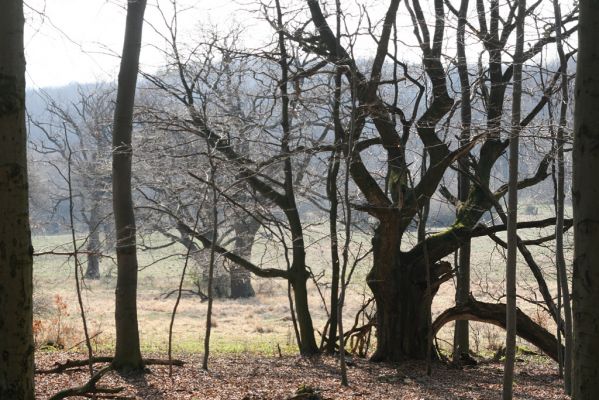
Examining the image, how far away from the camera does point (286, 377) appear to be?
8.91 m

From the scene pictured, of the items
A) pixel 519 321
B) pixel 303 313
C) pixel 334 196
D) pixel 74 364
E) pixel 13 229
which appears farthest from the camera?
pixel 303 313

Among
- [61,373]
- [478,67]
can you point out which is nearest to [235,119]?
[478,67]

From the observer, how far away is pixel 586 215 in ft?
9.87

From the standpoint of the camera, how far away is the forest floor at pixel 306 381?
25.0ft

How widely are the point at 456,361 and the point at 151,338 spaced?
8.60 meters

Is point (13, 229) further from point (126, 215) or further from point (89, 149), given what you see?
point (89, 149)

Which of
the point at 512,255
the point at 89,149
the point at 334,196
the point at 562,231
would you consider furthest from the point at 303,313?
the point at 512,255

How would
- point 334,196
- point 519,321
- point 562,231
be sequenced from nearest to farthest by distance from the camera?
point 562,231
point 519,321
point 334,196

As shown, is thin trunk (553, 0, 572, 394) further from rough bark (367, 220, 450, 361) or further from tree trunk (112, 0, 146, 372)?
tree trunk (112, 0, 146, 372)

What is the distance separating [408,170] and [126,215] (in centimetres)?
363

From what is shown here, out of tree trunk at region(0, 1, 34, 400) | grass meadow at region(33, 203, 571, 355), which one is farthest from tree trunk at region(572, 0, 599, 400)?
grass meadow at region(33, 203, 571, 355)

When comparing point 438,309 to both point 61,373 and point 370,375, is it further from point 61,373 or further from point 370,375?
point 61,373

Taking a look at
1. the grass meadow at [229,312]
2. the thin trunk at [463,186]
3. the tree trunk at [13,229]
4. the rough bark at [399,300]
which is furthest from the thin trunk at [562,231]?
the tree trunk at [13,229]

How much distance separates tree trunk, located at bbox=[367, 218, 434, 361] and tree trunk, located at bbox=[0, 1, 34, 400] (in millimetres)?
7039
